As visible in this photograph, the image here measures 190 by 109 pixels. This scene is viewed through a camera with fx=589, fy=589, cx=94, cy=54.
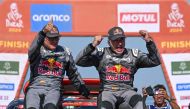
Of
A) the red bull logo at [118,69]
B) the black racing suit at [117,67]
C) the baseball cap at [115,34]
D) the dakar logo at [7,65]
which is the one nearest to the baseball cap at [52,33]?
the black racing suit at [117,67]

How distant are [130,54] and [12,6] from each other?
374 inches

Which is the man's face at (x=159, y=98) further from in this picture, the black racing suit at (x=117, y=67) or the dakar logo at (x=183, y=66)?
the dakar logo at (x=183, y=66)

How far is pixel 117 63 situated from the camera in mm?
7789

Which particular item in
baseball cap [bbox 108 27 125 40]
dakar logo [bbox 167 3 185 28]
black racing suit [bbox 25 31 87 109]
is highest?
dakar logo [bbox 167 3 185 28]

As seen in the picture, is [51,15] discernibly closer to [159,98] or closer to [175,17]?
[175,17]

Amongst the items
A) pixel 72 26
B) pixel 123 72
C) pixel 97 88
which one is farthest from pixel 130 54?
pixel 72 26

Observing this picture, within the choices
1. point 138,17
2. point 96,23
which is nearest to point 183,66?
point 138,17

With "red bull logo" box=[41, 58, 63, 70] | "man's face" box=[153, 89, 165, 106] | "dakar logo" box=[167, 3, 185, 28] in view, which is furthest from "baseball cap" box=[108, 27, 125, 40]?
"dakar logo" box=[167, 3, 185, 28]

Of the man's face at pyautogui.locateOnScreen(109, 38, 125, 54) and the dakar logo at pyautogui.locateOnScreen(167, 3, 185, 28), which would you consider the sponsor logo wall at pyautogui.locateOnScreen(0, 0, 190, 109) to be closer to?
the dakar logo at pyautogui.locateOnScreen(167, 3, 185, 28)

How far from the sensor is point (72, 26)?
16.7 metres

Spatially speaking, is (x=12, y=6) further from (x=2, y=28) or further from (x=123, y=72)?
(x=123, y=72)

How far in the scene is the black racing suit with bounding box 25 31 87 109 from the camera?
25.1ft

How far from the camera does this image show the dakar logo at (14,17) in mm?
16875

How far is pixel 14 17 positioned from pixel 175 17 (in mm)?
4614
